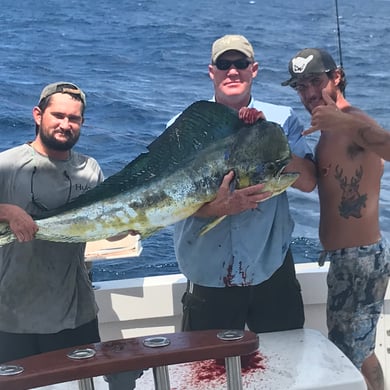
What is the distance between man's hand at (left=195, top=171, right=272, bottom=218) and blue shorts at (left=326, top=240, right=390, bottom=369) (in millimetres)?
554

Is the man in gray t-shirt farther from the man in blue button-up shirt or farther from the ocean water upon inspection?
the ocean water

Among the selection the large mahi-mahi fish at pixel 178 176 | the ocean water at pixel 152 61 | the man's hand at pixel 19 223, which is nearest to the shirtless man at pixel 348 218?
the large mahi-mahi fish at pixel 178 176

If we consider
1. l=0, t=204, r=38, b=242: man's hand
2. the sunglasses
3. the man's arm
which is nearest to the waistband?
the man's arm

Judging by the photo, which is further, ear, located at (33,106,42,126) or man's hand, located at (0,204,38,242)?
ear, located at (33,106,42,126)

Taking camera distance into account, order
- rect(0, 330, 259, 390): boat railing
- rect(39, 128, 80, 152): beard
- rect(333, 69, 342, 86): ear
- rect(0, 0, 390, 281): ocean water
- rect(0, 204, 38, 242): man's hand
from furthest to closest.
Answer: rect(0, 0, 390, 281): ocean water, rect(333, 69, 342, 86): ear, rect(39, 128, 80, 152): beard, rect(0, 204, 38, 242): man's hand, rect(0, 330, 259, 390): boat railing

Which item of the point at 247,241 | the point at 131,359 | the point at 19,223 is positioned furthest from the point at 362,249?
the point at 19,223

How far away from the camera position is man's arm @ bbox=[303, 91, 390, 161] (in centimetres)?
220

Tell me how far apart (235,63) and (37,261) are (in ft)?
3.01

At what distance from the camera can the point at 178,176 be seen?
198 centimetres

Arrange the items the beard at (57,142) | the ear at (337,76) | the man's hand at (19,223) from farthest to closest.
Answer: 1. the ear at (337,76)
2. the beard at (57,142)
3. the man's hand at (19,223)

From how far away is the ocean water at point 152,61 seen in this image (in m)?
7.15

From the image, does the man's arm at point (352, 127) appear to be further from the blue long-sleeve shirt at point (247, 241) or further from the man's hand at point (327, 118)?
the blue long-sleeve shirt at point (247, 241)

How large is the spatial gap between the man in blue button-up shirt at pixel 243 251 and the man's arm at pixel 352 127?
16 centimetres

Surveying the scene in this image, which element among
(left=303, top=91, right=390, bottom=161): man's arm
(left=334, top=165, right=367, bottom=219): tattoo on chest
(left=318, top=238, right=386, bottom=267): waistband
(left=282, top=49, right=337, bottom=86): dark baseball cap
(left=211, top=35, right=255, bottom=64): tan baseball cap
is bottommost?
(left=318, top=238, right=386, bottom=267): waistband
